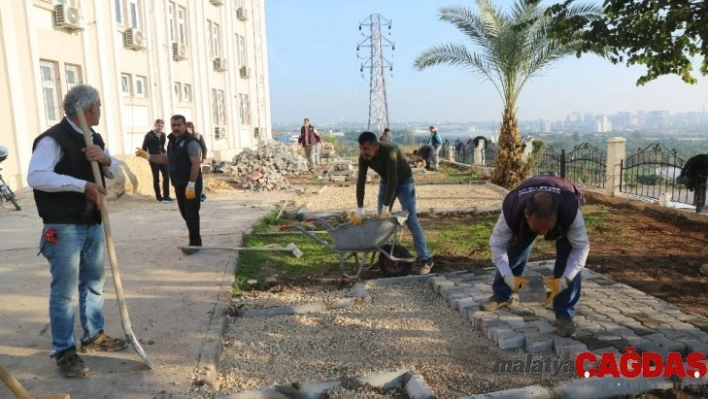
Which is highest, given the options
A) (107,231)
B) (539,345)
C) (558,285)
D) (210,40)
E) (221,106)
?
(210,40)

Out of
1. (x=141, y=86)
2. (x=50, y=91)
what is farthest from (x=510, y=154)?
(x=141, y=86)

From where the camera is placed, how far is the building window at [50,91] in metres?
12.3

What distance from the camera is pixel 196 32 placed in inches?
859

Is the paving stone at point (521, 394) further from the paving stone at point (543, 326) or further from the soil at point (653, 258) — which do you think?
the paving stone at point (543, 326)

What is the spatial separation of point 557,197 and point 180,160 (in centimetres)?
457

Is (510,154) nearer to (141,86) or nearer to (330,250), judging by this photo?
(330,250)

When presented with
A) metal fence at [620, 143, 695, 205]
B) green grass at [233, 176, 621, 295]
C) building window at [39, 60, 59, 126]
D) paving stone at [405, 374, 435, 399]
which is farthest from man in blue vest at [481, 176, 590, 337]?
building window at [39, 60, 59, 126]

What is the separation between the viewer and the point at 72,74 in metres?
13.5

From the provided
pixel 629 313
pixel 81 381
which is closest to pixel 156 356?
pixel 81 381

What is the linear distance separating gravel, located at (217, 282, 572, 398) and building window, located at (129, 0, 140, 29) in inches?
600

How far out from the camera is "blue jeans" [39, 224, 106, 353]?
10.5 feet

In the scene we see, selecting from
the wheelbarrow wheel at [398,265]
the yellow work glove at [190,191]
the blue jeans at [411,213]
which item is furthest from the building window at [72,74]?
the wheelbarrow wheel at [398,265]

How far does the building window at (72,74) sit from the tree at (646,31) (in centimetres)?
1198

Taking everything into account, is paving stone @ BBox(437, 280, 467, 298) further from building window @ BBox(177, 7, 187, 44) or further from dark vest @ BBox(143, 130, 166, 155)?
building window @ BBox(177, 7, 187, 44)
